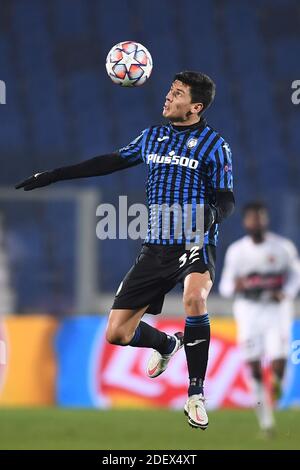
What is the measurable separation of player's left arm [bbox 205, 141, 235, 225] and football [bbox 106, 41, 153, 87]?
58cm

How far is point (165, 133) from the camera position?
22.3 feet

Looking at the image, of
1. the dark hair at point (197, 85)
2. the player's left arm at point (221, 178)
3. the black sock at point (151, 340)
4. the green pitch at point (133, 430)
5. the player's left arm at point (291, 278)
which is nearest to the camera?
the player's left arm at point (221, 178)

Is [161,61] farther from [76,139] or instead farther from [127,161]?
[127,161]

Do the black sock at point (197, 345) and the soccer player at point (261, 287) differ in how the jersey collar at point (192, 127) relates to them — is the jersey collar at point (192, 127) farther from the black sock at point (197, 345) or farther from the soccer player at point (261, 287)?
the soccer player at point (261, 287)

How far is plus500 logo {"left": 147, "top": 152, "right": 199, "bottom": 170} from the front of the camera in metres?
6.61

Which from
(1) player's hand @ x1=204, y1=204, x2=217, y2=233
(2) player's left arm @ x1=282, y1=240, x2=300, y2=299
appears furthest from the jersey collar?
(2) player's left arm @ x1=282, y1=240, x2=300, y2=299

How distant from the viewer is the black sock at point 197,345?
661 centimetres

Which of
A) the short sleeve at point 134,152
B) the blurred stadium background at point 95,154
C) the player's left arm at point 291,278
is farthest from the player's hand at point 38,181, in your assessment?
the player's left arm at point 291,278

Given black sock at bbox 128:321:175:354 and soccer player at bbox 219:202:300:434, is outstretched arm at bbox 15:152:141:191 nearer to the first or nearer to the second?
black sock at bbox 128:321:175:354

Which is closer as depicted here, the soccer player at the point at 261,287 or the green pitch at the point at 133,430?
the green pitch at the point at 133,430

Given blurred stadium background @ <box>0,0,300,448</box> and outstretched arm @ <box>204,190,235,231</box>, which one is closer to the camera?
outstretched arm @ <box>204,190,235,231</box>

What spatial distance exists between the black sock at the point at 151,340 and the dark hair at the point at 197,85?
54.1 inches

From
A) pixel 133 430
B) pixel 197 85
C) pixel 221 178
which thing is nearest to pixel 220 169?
pixel 221 178

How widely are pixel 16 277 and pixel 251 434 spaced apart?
3.06 m
